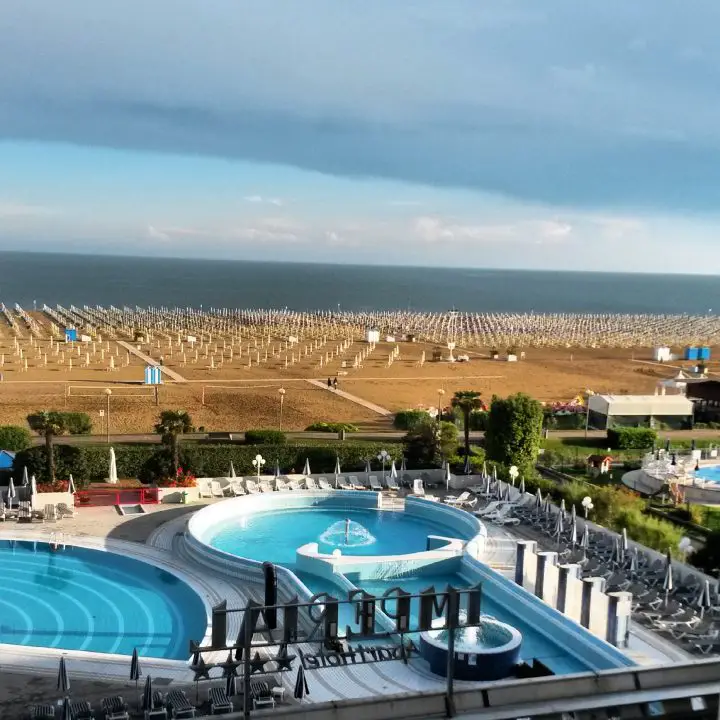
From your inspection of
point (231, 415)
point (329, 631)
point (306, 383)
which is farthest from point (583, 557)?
point (306, 383)

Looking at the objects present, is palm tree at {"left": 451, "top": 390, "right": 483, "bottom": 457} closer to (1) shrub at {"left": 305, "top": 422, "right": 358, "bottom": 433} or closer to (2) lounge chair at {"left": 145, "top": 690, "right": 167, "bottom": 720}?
(1) shrub at {"left": 305, "top": 422, "right": 358, "bottom": 433}

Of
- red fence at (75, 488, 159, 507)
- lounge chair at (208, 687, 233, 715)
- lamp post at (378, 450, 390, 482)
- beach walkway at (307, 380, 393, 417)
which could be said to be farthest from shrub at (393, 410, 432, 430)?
lounge chair at (208, 687, 233, 715)

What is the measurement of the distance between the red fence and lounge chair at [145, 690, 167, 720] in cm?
1258

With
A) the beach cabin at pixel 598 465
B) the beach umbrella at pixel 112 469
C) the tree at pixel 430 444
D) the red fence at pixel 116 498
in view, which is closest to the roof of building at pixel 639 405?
the beach cabin at pixel 598 465

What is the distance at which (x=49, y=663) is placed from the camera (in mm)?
12562

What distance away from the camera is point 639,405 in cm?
3672

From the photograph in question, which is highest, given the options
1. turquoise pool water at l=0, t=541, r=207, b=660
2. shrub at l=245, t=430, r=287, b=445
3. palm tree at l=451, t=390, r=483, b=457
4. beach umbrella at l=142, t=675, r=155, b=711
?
palm tree at l=451, t=390, r=483, b=457

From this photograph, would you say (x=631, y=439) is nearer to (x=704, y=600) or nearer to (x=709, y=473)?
(x=709, y=473)

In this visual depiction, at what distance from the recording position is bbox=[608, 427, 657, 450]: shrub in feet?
109

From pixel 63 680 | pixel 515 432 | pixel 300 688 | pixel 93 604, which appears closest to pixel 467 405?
pixel 515 432

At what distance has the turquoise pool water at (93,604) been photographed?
48.9 feet

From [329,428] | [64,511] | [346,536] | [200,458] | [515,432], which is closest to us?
[346,536]

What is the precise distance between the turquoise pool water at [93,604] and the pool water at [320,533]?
285cm

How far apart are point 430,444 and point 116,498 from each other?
1032 centimetres
